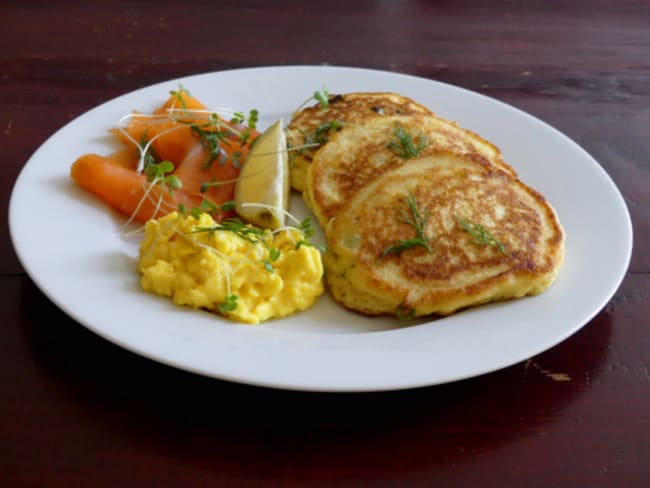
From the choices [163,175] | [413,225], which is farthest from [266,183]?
[413,225]

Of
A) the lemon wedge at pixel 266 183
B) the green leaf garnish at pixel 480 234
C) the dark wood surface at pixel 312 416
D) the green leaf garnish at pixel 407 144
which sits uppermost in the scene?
the green leaf garnish at pixel 407 144

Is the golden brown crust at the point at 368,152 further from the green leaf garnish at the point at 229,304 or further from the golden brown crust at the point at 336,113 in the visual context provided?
the green leaf garnish at the point at 229,304

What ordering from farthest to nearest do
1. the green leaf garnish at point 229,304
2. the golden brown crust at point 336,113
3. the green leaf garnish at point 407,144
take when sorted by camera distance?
Result: the golden brown crust at point 336,113
the green leaf garnish at point 407,144
the green leaf garnish at point 229,304

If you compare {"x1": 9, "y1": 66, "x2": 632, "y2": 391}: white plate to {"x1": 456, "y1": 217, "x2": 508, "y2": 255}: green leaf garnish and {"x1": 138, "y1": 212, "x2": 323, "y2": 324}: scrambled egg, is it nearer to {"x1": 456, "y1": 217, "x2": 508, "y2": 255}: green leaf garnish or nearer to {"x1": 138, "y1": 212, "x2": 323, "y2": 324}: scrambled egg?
{"x1": 138, "y1": 212, "x2": 323, "y2": 324}: scrambled egg

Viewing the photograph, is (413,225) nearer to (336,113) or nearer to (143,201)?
(336,113)

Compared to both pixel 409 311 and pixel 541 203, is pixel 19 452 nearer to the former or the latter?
pixel 409 311

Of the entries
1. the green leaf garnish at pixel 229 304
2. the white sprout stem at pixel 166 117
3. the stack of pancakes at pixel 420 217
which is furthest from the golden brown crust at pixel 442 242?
the white sprout stem at pixel 166 117

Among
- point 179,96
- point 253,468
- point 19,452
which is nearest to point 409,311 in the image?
point 253,468
